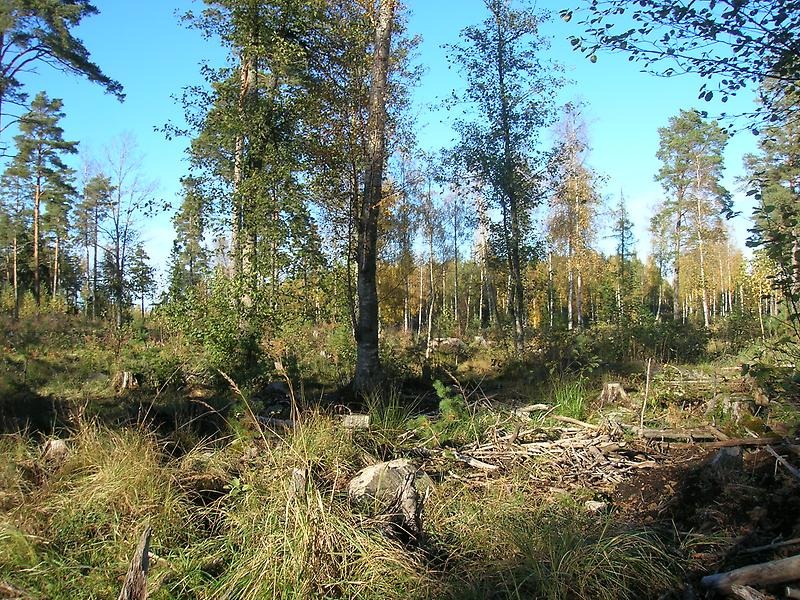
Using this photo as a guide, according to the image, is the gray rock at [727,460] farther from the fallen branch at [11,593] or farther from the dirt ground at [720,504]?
the fallen branch at [11,593]

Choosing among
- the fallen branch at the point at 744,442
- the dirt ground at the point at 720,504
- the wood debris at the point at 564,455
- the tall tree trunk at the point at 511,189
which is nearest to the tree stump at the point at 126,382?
the wood debris at the point at 564,455

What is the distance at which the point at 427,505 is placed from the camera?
14.0 feet

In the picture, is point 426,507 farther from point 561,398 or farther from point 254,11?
point 254,11

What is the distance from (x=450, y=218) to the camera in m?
33.7

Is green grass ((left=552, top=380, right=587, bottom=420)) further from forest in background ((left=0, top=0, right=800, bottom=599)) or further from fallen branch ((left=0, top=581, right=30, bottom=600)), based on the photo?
fallen branch ((left=0, top=581, right=30, bottom=600))

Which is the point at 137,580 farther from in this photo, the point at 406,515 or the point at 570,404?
the point at 570,404

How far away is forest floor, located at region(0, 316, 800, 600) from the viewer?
3.19 meters

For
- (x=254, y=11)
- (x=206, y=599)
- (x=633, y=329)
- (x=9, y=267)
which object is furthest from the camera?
(x=9, y=267)

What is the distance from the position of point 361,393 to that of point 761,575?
6.89m

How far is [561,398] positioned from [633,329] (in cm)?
692

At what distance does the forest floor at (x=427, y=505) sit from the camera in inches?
126

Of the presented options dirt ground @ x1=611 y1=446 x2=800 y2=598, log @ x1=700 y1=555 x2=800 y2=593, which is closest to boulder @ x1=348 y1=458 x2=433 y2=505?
dirt ground @ x1=611 y1=446 x2=800 y2=598

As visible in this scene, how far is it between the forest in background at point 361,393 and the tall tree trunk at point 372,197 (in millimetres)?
54

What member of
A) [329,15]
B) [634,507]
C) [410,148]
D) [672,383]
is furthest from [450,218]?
[634,507]
